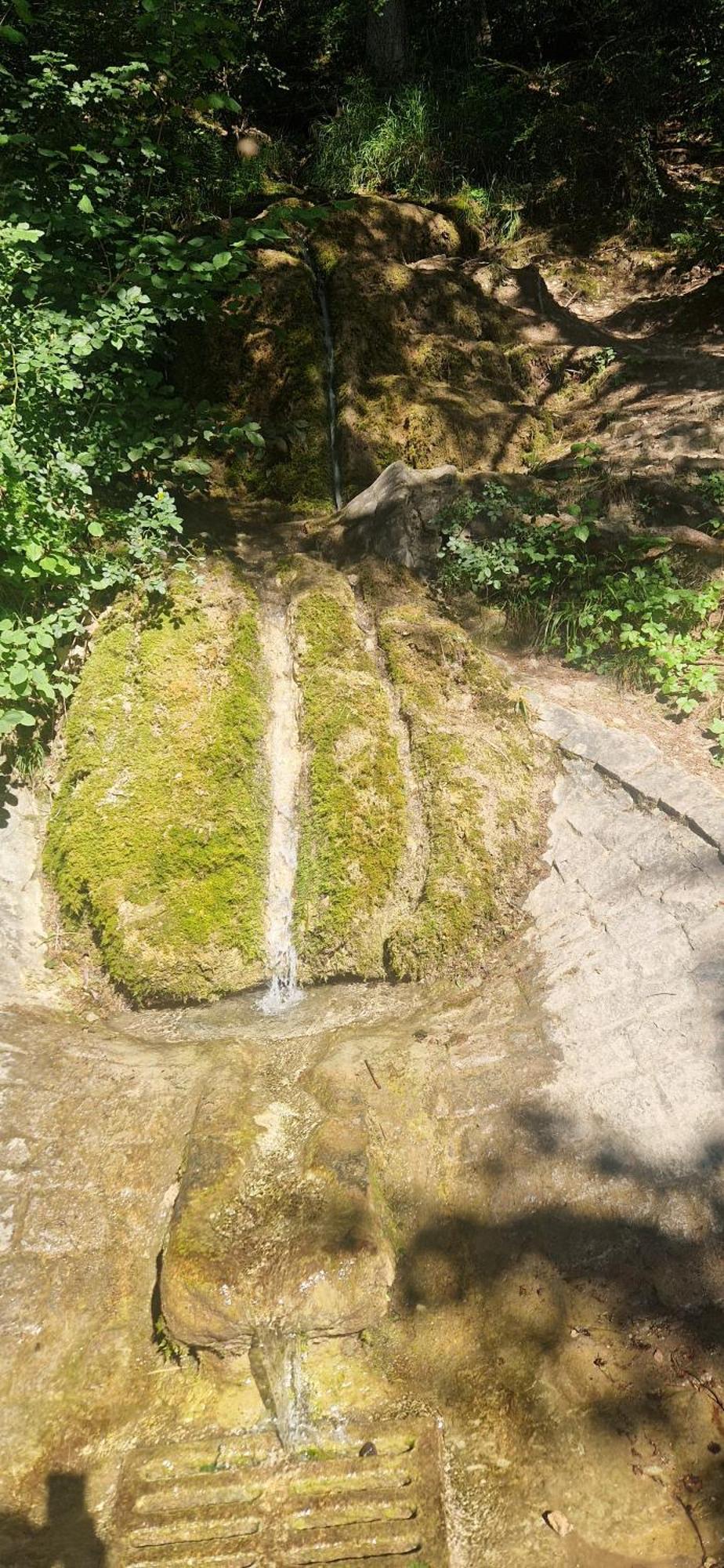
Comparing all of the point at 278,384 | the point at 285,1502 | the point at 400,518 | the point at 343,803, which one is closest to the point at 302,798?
the point at 343,803

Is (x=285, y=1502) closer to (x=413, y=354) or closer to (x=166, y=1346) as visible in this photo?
(x=166, y=1346)

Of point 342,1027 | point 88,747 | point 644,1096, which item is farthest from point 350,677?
point 644,1096

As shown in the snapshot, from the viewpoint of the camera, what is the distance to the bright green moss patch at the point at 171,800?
14.1ft

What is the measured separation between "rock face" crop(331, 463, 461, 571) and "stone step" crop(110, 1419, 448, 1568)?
15.2 ft

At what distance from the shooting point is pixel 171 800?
4625 millimetres

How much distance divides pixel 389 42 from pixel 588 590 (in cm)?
1093

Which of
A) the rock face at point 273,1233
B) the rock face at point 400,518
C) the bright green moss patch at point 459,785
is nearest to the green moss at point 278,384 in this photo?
the rock face at point 400,518

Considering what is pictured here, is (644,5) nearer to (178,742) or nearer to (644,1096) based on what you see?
(178,742)

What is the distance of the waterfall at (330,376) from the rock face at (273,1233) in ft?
14.7

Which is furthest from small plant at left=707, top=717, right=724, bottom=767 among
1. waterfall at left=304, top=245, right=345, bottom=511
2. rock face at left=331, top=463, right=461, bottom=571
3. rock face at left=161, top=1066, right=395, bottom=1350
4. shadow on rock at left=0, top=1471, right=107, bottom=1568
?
shadow on rock at left=0, top=1471, right=107, bottom=1568

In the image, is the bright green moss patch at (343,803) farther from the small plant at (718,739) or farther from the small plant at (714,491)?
the small plant at (714,491)

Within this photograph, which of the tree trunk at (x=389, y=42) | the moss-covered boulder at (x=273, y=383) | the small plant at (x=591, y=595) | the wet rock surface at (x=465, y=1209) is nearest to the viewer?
the wet rock surface at (x=465, y=1209)

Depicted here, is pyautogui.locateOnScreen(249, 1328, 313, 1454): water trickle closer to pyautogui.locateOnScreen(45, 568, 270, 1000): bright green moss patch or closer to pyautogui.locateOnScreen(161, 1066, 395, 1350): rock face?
pyautogui.locateOnScreen(161, 1066, 395, 1350): rock face

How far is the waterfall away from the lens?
22.3 ft
